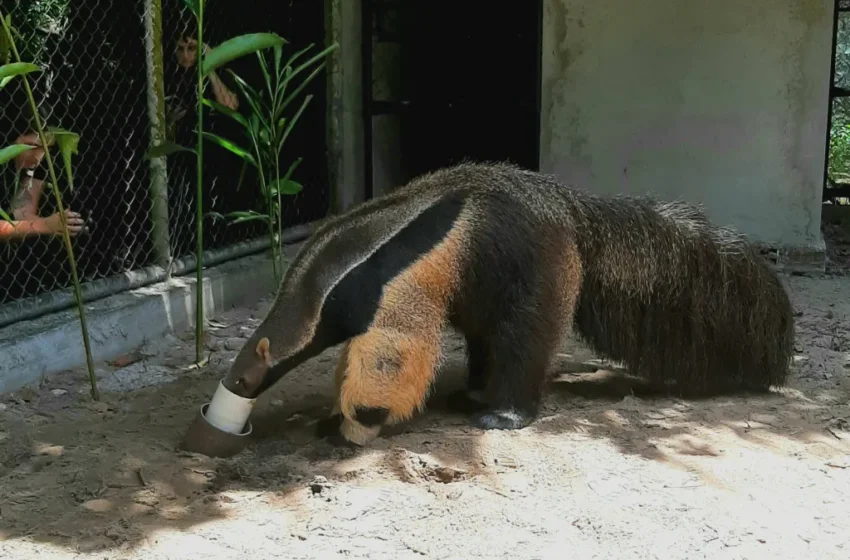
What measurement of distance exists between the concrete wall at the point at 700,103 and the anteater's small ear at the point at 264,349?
215 inches

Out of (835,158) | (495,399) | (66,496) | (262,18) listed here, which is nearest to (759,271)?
(495,399)

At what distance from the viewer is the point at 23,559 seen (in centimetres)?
363

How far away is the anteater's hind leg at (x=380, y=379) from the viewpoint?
4578mm

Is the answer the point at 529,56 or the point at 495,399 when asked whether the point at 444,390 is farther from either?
the point at 529,56

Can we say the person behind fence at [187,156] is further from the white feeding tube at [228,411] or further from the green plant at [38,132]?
the white feeding tube at [228,411]

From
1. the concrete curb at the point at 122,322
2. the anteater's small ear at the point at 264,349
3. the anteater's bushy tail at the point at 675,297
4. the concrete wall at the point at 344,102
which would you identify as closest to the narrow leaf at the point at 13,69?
the anteater's small ear at the point at 264,349

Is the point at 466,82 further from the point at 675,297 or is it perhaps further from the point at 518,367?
the point at 518,367

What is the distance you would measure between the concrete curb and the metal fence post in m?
0.31

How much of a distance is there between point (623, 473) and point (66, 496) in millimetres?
2468

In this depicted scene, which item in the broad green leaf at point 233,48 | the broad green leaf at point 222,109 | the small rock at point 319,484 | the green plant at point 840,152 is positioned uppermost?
the broad green leaf at point 233,48

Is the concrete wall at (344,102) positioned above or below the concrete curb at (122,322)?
above

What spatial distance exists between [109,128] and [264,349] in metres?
2.98

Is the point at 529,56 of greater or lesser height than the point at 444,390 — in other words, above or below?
above

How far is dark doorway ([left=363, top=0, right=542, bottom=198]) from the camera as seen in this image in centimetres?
1136
